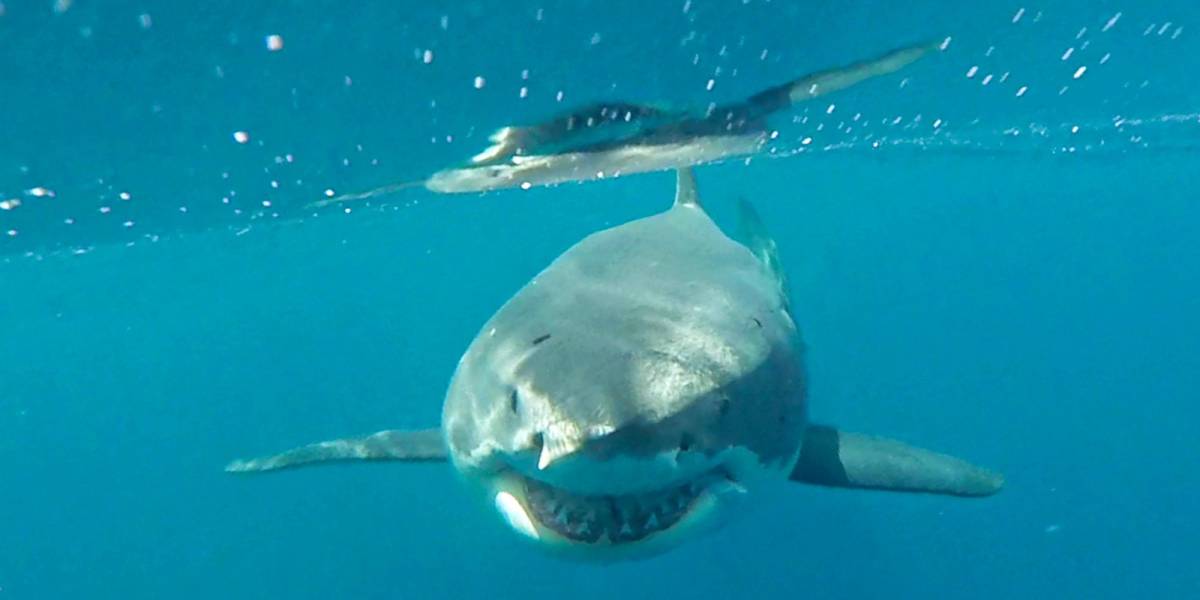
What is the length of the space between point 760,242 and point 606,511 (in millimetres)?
4595

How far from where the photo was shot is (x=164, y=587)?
22406 mm

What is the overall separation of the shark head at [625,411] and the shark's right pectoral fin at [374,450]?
6.03 feet

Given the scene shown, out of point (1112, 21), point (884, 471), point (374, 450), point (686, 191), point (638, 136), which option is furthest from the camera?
point (638, 136)

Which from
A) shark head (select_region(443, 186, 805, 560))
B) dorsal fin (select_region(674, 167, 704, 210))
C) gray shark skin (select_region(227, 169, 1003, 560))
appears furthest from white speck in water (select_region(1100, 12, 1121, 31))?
shark head (select_region(443, 186, 805, 560))

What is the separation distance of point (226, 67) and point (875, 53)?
233 inches

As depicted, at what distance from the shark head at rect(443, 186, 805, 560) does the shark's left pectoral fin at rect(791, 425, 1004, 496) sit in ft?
3.66

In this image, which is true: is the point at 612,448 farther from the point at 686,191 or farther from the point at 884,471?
the point at 686,191

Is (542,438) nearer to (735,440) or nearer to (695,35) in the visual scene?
(735,440)

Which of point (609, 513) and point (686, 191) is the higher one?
point (686, 191)

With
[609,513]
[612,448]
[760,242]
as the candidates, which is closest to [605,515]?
[609,513]

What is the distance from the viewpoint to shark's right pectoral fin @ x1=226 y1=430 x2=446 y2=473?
6957 millimetres

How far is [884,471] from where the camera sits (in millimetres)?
6336

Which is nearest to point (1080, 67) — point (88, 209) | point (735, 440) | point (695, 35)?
point (695, 35)

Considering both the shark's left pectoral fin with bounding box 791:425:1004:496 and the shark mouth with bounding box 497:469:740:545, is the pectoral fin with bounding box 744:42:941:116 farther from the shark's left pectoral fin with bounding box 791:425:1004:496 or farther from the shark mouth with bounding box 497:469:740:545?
the shark mouth with bounding box 497:469:740:545
